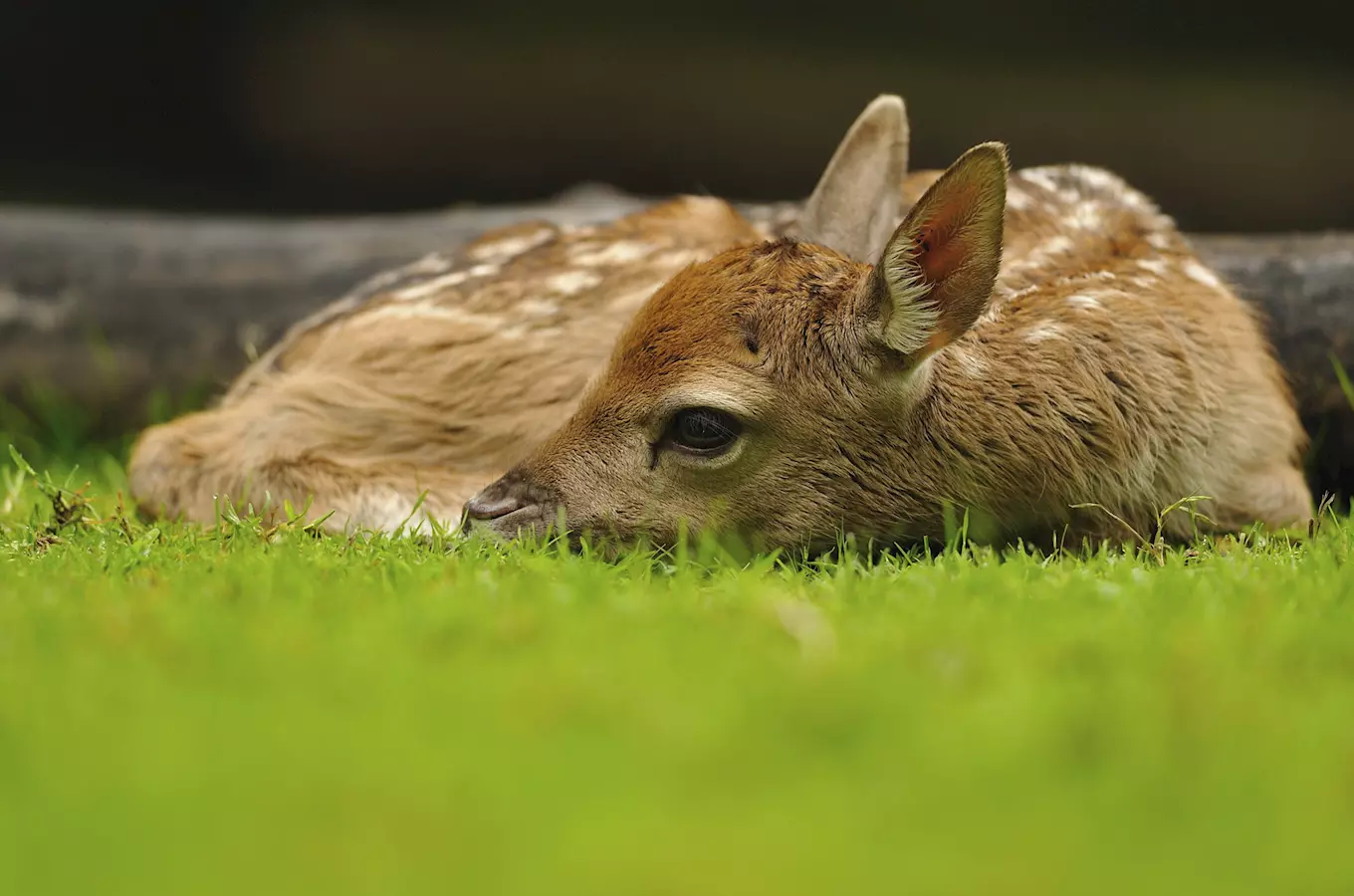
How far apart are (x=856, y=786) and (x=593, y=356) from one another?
2.48 m

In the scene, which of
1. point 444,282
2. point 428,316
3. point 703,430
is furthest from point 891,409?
point 444,282

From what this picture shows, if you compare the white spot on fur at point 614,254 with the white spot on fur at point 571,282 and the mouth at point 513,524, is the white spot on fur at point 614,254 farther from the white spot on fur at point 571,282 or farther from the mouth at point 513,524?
the mouth at point 513,524

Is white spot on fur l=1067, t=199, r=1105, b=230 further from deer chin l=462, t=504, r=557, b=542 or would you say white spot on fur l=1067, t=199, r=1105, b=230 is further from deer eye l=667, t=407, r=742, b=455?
deer chin l=462, t=504, r=557, b=542

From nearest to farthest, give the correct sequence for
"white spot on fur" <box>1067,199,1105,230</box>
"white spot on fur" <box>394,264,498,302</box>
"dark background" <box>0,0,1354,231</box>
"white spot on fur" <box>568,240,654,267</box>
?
"white spot on fur" <box>1067,199,1105,230</box>
"white spot on fur" <box>568,240,654,267</box>
"white spot on fur" <box>394,264,498,302</box>
"dark background" <box>0,0,1354,231</box>

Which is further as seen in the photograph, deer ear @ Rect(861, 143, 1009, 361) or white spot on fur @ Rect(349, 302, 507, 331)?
white spot on fur @ Rect(349, 302, 507, 331)

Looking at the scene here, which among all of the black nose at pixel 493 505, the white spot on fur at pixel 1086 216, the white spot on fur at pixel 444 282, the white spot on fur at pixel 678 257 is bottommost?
the black nose at pixel 493 505

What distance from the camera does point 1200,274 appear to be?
3977 mm

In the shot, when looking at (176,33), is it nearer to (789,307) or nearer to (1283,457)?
(789,307)

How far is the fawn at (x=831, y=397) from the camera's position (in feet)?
10.6

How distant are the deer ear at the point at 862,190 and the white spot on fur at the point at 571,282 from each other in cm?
62

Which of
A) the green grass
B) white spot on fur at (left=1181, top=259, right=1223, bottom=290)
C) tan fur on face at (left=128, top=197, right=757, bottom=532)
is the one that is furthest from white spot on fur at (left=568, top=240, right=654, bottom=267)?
the green grass

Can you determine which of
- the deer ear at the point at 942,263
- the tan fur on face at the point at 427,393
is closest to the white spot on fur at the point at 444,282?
the tan fur on face at the point at 427,393

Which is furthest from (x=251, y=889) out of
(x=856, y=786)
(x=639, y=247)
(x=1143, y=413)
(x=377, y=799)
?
(x=639, y=247)

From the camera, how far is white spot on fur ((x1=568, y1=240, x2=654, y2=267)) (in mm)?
4160
